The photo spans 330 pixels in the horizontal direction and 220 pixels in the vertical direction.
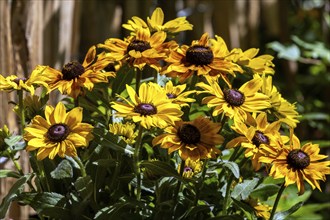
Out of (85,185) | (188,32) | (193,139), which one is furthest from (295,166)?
(188,32)

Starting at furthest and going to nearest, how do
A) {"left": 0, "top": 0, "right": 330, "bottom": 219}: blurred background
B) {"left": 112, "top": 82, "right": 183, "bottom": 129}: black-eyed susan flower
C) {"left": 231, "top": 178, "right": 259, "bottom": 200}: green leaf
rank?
{"left": 0, "top": 0, "right": 330, "bottom": 219}: blurred background → {"left": 231, "top": 178, "right": 259, "bottom": 200}: green leaf → {"left": 112, "top": 82, "right": 183, "bottom": 129}: black-eyed susan flower

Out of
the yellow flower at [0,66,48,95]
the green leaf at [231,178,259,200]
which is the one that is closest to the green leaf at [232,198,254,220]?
the green leaf at [231,178,259,200]

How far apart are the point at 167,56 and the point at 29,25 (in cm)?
50

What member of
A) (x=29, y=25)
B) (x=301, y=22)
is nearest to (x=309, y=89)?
(x=301, y=22)

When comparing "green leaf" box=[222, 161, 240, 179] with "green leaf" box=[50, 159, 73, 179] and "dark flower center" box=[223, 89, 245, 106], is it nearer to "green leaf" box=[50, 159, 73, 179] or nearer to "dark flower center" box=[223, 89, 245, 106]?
"dark flower center" box=[223, 89, 245, 106]

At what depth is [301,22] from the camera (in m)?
2.42

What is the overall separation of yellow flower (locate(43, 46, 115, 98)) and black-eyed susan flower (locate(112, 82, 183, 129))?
4 centimetres

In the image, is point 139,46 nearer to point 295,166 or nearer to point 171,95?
point 171,95

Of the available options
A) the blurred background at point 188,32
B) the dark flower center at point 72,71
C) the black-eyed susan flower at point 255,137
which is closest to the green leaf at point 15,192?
the dark flower center at point 72,71

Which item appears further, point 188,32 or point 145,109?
point 188,32

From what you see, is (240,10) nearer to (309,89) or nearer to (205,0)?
(205,0)

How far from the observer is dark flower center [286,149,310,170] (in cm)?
58

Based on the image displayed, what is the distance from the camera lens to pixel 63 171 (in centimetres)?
64

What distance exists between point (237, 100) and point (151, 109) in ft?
0.30
